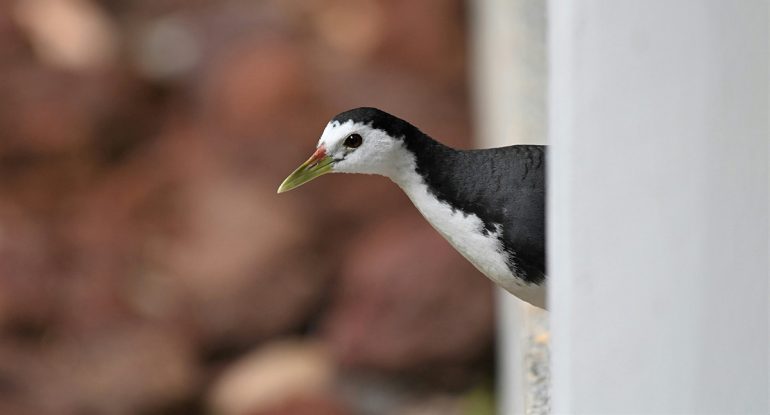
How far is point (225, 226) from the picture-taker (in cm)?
265

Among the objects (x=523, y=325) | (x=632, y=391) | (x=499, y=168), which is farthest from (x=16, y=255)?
(x=632, y=391)

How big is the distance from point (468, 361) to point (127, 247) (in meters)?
0.82

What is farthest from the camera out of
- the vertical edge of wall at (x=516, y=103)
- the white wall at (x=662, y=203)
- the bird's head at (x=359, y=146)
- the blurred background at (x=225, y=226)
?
the blurred background at (x=225, y=226)

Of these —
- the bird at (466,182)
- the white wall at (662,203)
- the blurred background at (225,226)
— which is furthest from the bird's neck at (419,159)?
the blurred background at (225,226)

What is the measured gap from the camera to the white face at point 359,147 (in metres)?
0.87

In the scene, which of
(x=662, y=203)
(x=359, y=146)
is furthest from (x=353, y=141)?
(x=662, y=203)

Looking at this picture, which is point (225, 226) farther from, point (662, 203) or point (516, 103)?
point (662, 203)

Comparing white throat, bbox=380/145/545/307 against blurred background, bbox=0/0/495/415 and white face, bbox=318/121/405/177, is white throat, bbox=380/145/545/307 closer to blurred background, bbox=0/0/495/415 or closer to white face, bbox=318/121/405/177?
white face, bbox=318/121/405/177

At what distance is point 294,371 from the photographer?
101 inches

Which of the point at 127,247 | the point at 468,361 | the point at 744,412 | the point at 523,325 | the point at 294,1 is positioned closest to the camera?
the point at 744,412

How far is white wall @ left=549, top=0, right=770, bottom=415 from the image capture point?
59 centimetres

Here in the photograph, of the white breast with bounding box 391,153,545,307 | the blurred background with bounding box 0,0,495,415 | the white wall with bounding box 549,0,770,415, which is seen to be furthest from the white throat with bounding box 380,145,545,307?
the blurred background with bounding box 0,0,495,415

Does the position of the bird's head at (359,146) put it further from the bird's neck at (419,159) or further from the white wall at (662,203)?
the white wall at (662,203)

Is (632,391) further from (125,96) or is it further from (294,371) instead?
(125,96)
